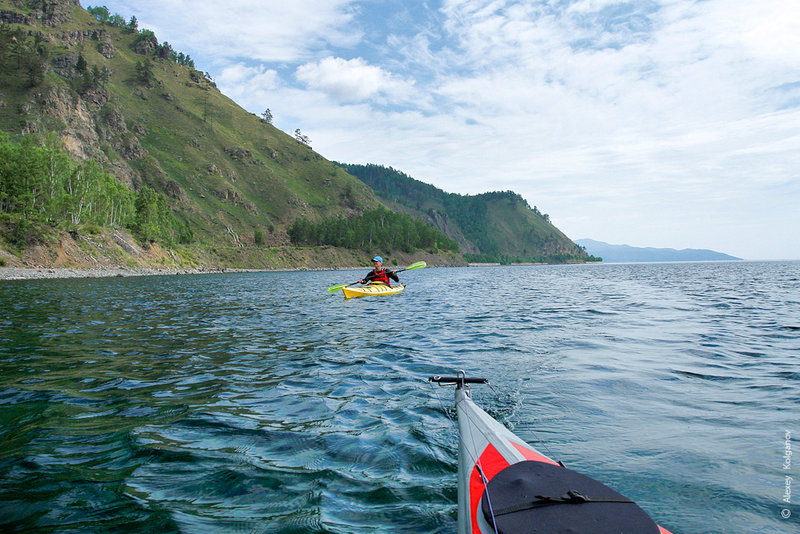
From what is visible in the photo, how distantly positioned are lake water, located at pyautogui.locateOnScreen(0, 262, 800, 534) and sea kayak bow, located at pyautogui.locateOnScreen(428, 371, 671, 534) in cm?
52

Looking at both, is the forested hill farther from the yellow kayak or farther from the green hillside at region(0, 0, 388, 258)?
the yellow kayak

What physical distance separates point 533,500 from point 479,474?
851mm

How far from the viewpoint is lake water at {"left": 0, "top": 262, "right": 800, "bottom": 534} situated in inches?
165

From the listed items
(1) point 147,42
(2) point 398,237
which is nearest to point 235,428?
(2) point 398,237

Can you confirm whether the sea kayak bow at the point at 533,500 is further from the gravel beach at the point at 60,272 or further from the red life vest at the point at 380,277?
the gravel beach at the point at 60,272

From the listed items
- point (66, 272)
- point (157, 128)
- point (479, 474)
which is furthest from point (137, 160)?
point (479, 474)

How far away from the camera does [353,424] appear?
21.5 feet

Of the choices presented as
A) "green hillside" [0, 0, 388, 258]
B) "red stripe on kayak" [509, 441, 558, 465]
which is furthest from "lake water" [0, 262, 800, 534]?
"green hillside" [0, 0, 388, 258]

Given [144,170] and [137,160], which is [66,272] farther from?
[137,160]

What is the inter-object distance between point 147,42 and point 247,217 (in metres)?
116

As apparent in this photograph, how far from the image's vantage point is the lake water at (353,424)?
13.8 feet

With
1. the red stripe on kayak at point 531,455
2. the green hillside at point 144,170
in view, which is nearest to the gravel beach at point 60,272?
the green hillside at point 144,170

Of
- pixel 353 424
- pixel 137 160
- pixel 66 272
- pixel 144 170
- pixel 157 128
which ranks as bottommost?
pixel 353 424

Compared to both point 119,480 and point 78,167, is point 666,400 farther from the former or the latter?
point 78,167
